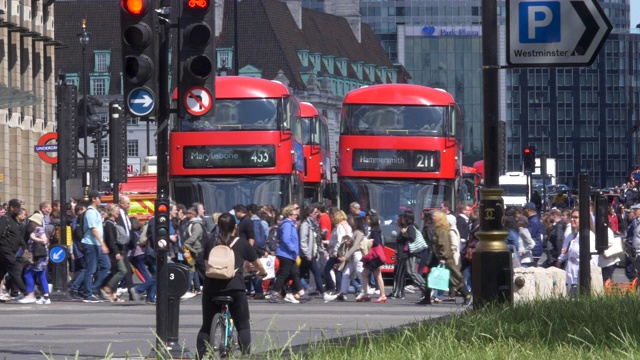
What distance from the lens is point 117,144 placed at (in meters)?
30.6

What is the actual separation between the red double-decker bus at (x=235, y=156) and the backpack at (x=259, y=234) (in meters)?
3.45

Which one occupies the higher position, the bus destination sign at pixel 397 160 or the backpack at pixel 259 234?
the bus destination sign at pixel 397 160

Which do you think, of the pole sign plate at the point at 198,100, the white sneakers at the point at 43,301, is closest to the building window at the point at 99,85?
the white sneakers at the point at 43,301

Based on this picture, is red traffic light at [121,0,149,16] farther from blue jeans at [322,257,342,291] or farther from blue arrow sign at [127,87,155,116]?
blue jeans at [322,257,342,291]

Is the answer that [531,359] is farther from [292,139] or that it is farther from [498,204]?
[292,139]

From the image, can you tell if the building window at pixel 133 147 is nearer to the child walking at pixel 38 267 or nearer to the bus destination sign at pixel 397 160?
the bus destination sign at pixel 397 160

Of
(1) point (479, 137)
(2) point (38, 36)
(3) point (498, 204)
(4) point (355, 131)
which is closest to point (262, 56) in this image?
(1) point (479, 137)

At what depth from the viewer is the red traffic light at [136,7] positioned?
14539mm

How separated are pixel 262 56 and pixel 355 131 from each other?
98176mm

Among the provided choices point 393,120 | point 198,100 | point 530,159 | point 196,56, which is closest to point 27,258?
point 393,120

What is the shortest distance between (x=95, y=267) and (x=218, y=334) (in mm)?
13206

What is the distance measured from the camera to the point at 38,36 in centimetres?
7094

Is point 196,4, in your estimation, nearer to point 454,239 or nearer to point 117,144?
point 454,239

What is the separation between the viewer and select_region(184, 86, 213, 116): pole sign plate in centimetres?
1490
